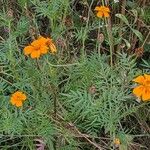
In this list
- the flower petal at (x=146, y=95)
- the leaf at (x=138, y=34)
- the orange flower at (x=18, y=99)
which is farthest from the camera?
the leaf at (x=138, y=34)

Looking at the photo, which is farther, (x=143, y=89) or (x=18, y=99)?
(x=18, y=99)

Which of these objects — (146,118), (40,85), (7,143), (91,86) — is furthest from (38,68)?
(146,118)

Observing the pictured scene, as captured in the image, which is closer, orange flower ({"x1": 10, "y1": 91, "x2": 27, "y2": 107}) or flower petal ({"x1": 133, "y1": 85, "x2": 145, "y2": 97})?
flower petal ({"x1": 133, "y1": 85, "x2": 145, "y2": 97})

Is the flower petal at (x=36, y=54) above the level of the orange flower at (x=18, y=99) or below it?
above

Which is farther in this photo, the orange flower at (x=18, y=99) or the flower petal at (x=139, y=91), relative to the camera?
the orange flower at (x=18, y=99)

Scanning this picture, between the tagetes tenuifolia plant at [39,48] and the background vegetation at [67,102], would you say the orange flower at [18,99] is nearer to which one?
the background vegetation at [67,102]

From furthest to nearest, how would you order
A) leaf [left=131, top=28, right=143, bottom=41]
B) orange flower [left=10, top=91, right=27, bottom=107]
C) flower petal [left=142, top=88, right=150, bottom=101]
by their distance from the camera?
leaf [left=131, top=28, right=143, bottom=41], orange flower [left=10, top=91, right=27, bottom=107], flower petal [left=142, top=88, right=150, bottom=101]

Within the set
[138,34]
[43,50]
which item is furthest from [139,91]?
[138,34]

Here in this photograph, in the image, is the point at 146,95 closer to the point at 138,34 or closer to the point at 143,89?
the point at 143,89

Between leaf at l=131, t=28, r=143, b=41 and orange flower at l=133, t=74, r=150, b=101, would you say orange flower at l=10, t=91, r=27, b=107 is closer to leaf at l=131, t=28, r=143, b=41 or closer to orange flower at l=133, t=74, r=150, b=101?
orange flower at l=133, t=74, r=150, b=101

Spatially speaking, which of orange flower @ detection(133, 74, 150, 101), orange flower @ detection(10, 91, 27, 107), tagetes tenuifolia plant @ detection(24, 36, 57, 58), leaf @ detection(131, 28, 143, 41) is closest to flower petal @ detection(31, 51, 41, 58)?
tagetes tenuifolia plant @ detection(24, 36, 57, 58)

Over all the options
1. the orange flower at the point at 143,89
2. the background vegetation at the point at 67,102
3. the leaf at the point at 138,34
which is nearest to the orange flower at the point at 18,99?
the background vegetation at the point at 67,102

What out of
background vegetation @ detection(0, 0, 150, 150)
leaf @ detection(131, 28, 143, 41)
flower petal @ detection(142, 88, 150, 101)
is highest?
flower petal @ detection(142, 88, 150, 101)
